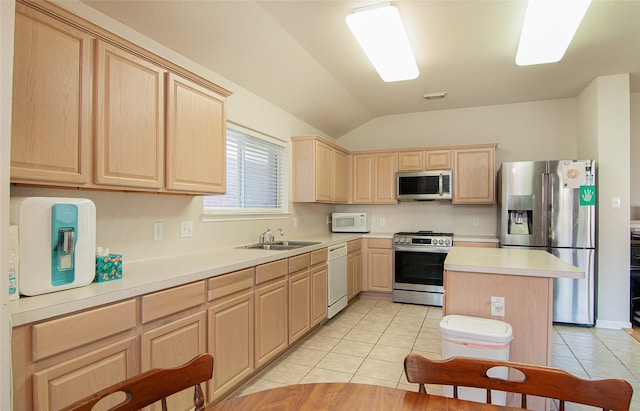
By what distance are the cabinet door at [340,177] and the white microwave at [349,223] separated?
0.80 ft

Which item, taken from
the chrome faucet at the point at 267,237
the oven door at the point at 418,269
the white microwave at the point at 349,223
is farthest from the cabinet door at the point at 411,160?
the chrome faucet at the point at 267,237

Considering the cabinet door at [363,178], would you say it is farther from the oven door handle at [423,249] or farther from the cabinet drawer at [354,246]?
the oven door handle at [423,249]

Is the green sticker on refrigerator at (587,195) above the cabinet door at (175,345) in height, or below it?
above

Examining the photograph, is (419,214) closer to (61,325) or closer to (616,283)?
(616,283)

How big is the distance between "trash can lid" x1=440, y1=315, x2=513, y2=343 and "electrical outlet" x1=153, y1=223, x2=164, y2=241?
188 centimetres

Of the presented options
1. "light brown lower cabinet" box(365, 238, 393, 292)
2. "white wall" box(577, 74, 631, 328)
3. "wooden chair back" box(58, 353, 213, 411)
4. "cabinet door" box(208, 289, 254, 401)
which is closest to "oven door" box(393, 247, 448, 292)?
"light brown lower cabinet" box(365, 238, 393, 292)

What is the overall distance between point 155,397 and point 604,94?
4.86 meters

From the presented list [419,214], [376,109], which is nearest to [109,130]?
[376,109]

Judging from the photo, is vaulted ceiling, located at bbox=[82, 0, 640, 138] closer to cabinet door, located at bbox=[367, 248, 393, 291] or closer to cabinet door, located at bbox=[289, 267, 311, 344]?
cabinet door, located at bbox=[289, 267, 311, 344]

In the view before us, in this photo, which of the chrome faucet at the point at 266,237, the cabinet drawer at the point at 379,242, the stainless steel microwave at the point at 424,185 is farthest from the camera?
the cabinet drawer at the point at 379,242

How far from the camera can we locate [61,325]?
132 centimetres

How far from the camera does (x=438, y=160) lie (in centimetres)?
487

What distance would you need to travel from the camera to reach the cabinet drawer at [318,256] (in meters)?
3.39

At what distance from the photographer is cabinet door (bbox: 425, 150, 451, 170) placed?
15.8 ft
